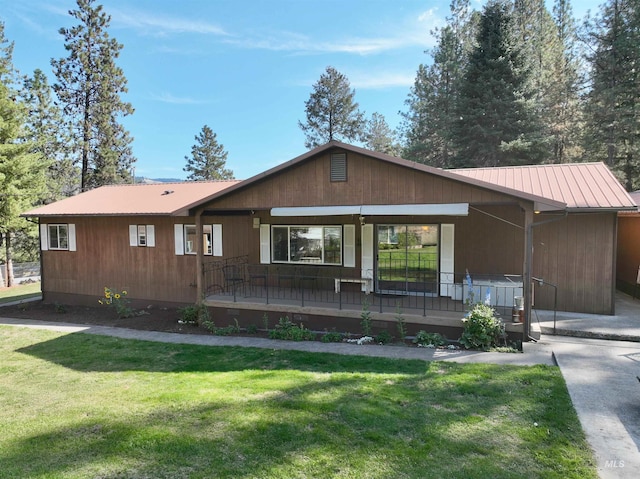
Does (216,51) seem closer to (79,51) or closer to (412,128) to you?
(79,51)

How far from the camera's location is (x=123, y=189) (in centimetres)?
1532

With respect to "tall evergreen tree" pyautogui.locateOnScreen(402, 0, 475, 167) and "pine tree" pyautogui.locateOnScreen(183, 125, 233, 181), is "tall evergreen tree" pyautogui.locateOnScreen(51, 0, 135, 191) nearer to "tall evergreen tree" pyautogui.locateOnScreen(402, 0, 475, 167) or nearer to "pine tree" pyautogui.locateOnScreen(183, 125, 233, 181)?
"pine tree" pyautogui.locateOnScreen(183, 125, 233, 181)

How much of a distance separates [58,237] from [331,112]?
72.1ft

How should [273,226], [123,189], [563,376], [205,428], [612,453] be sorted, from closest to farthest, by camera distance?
[612,453], [205,428], [563,376], [273,226], [123,189]

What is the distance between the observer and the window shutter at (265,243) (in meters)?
11.2

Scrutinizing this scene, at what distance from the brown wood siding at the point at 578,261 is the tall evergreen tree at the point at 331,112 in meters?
22.3

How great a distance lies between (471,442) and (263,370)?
3.50 m

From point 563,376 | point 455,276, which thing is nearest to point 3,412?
point 563,376

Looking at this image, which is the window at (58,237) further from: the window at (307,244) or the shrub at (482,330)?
the shrub at (482,330)

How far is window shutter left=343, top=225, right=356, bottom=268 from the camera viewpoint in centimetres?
1032

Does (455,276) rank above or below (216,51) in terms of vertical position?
below

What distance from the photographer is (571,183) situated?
959 centimetres

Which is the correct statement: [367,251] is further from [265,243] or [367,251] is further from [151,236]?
[151,236]

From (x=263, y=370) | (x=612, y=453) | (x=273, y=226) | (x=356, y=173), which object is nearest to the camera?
(x=612, y=453)
